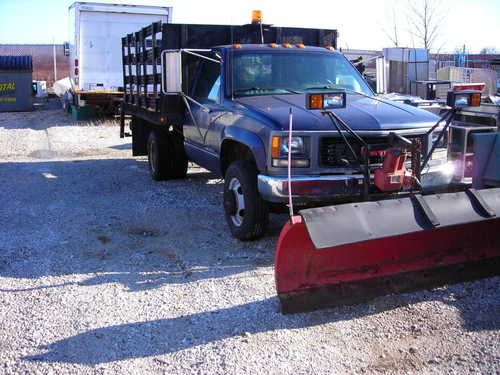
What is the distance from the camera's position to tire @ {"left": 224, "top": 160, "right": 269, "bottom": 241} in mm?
5879

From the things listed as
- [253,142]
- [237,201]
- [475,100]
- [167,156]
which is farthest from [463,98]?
[167,156]

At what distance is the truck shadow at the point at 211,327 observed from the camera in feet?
12.8

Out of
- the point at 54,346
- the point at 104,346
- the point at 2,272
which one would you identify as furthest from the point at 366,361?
the point at 2,272

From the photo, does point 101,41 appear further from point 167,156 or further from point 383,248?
point 383,248

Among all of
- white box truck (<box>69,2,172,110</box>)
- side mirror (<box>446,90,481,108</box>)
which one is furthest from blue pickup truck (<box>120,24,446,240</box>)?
white box truck (<box>69,2,172,110</box>)

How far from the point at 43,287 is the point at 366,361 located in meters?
2.66

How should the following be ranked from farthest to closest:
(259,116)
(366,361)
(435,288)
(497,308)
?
Result: (259,116) < (435,288) < (497,308) < (366,361)

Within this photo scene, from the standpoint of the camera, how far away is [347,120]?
220 inches

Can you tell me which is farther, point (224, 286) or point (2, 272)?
point (2, 272)

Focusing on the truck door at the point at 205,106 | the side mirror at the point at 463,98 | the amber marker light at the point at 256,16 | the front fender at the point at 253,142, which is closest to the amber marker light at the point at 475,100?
the side mirror at the point at 463,98

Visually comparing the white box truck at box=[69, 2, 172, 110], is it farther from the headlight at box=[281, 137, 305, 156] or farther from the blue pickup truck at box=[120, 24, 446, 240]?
the headlight at box=[281, 137, 305, 156]

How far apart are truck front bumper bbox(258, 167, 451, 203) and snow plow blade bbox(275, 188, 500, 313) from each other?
34.7 inches

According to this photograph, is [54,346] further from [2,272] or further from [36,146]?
[36,146]

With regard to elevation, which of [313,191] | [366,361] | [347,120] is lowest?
[366,361]
